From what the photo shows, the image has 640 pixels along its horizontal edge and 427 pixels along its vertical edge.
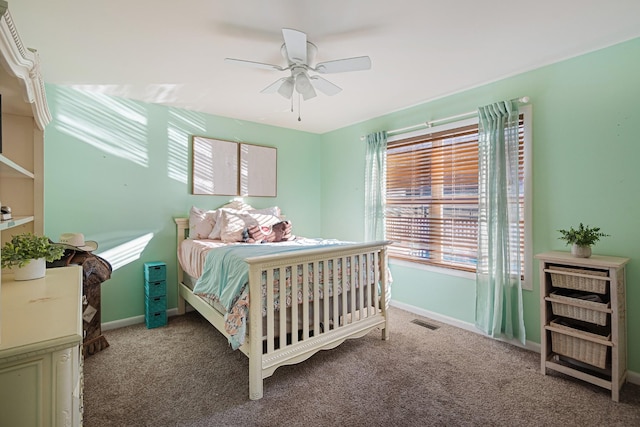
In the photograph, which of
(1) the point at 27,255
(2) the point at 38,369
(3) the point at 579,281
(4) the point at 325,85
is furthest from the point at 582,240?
(1) the point at 27,255

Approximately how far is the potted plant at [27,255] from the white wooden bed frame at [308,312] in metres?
1.04

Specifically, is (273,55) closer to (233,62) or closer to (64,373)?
(233,62)

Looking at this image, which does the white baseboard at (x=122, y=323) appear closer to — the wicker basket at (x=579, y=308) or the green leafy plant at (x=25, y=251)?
the green leafy plant at (x=25, y=251)

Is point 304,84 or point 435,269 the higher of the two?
point 304,84

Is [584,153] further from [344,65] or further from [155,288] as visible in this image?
[155,288]

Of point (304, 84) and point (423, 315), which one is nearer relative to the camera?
point (304, 84)

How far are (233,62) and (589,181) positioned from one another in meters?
2.84

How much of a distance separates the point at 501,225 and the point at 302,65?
7.18ft

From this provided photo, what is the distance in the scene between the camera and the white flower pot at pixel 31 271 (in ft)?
4.84

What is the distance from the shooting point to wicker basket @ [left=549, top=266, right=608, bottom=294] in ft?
6.55

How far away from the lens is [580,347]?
6.86ft

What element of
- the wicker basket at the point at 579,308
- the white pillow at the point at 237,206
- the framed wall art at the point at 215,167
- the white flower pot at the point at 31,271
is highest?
the framed wall art at the point at 215,167

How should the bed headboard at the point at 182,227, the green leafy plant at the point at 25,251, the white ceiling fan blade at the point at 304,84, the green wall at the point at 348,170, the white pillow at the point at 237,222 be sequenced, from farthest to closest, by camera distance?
the bed headboard at the point at 182,227, the white pillow at the point at 237,222, the white ceiling fan blade at the point at 304,84, the green wall at the point at 348,170, the green leafy plant at the point at 25,251

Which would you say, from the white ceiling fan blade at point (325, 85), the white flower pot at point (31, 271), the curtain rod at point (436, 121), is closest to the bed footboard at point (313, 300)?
the white flower pot at point (31, 271)
